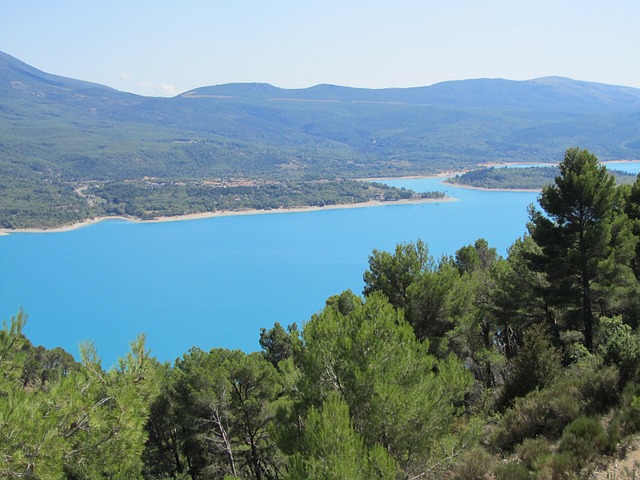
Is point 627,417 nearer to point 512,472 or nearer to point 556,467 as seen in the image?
point 556,467

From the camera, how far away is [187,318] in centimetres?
3941

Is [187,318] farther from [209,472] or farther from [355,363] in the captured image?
[355,363]

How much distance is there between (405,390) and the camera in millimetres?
5363

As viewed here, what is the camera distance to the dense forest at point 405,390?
14.6 feet

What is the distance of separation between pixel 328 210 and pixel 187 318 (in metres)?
53.3

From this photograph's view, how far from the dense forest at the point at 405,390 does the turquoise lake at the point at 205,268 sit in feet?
54.3

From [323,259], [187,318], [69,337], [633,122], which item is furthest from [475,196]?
[633,122]

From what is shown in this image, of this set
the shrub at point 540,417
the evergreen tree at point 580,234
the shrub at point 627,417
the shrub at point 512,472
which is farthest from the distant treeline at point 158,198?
the shrub at point 627,417

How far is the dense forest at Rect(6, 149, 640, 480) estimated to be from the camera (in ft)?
14.6

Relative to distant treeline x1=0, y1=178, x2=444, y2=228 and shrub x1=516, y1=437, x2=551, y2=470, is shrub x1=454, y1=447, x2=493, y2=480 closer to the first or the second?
shrub x1=516, y1=437, x2=551, y2=470

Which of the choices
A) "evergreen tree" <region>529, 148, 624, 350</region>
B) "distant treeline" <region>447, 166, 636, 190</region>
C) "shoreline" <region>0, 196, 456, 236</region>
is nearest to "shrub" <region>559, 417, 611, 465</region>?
"evergreen tree" <region>529, 148, 624, 350</region>

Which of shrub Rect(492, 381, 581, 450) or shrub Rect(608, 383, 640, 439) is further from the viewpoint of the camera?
shrub Rect(492, 381, 581, 450)

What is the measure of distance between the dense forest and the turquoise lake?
16.5m

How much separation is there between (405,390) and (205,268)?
5068 centimetres
